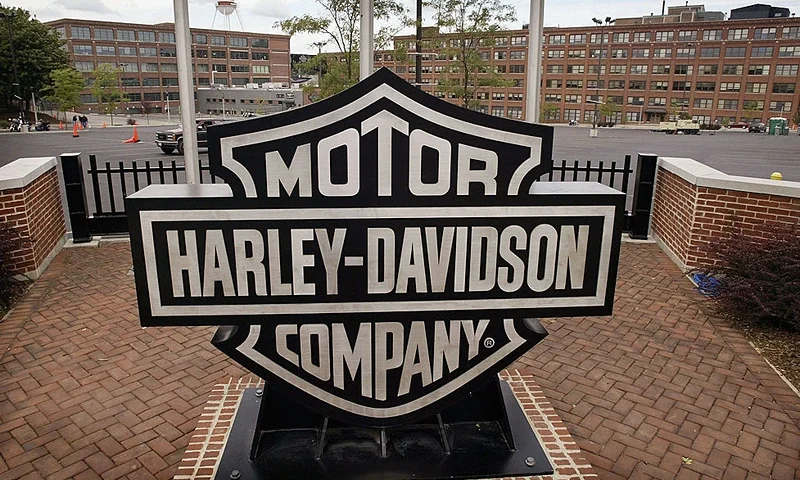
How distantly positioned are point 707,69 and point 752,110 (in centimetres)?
793

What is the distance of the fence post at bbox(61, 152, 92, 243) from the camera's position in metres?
8.20

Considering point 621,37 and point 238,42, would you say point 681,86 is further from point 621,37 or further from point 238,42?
point 238,42

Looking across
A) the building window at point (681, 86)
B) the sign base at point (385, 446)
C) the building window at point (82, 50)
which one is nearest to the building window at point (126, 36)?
the building window at point (82, 50)

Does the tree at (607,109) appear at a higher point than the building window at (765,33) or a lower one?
lower

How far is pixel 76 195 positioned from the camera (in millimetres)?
8305

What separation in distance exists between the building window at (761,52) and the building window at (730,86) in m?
3.97

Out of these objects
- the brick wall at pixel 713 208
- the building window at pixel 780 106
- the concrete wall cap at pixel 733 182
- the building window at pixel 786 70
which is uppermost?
the building window at pixel 786 70

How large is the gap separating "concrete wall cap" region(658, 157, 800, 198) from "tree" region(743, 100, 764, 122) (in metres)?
77.4

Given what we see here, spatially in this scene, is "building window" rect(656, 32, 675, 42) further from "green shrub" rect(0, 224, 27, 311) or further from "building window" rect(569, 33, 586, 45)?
"green shrub" rect(0, 224, 27, 311)

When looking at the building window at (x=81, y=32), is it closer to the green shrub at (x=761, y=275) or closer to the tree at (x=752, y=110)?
the tree at (x=752, y=110)

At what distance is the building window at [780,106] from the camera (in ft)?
235

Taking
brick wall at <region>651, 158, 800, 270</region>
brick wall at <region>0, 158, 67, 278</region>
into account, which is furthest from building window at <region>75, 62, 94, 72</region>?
brick wall at <region>651, 158, 800, 270</region>

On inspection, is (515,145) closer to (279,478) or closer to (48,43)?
(279,478)

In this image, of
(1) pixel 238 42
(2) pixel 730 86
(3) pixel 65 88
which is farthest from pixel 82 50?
(2) pixel 730 86
